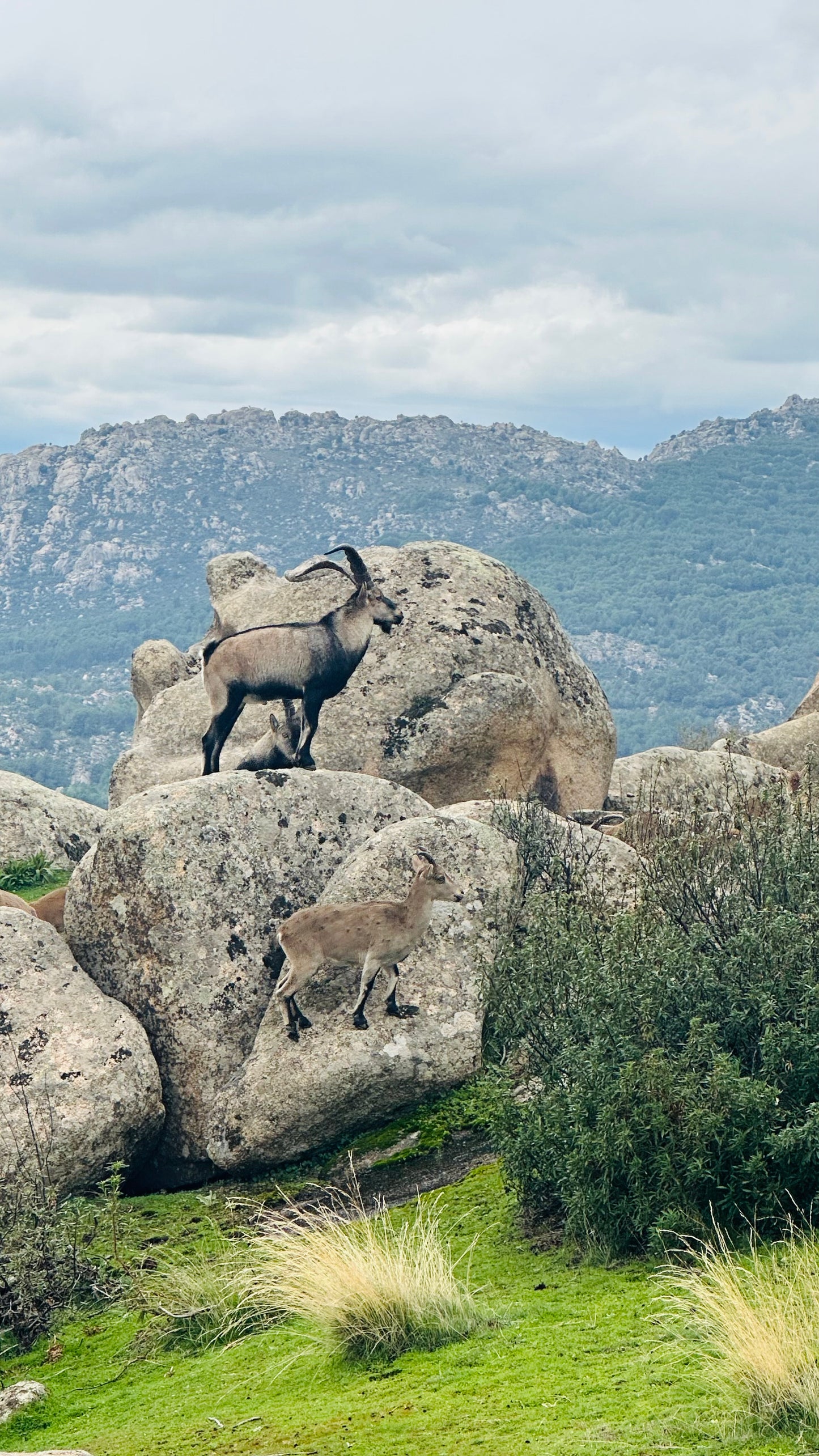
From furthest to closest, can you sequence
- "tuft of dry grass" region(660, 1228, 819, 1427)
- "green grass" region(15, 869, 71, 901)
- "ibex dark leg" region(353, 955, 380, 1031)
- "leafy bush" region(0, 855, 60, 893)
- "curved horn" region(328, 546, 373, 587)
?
"leafy bush" region(0, 855, 60, 893) < "green grass" region(15, 869, 71, 901) < "curved horn" region(328, 546, 373, 587) < "ibex dark leg" region(353, 955, 380, 1031) < "tuft of dry grass" region(660, 1228, 819, 1427)

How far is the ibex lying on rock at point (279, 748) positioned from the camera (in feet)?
71.6

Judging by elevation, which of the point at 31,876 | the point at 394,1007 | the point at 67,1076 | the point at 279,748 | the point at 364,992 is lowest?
the point at 67,1076

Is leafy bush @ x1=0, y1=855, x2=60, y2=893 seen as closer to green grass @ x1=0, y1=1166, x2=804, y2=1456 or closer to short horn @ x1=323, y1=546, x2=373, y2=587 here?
short horn @ x1=323, y1=546, x2=373, y2=587

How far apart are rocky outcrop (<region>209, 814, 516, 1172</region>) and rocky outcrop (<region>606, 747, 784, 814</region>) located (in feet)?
27.1

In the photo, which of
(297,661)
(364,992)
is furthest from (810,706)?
(364,992)

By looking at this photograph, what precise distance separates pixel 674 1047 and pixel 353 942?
466 cm

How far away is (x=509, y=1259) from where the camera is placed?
11883mm

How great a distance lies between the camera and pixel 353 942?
15898 mm

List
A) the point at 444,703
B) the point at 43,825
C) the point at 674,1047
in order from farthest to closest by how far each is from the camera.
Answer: the point at 43,825
the point at 444,703
the point at 674,1047

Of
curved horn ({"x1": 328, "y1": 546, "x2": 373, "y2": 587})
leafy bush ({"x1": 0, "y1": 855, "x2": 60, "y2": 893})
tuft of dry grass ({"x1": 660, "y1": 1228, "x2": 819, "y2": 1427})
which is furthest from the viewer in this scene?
leafy bush ({"x1": 0, "y1": 855, "x2": 60, "y2": 893})

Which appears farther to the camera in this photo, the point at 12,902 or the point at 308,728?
the point at 308,728

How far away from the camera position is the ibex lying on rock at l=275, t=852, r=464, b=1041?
15859 mm

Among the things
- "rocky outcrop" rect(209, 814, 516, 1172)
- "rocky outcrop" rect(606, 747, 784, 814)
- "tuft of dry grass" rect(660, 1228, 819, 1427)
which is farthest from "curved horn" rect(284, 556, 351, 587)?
"tuft of dry grass" rect(660, 1228, 819, 1427)

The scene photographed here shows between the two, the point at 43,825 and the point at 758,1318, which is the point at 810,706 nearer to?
the point at 43,825
